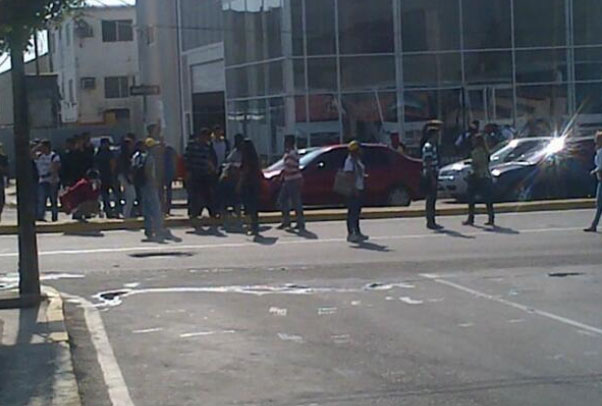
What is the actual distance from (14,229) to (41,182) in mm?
2293

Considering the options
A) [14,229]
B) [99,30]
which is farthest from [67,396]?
[99,30]

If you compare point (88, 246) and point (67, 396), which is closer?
point (67, 396)

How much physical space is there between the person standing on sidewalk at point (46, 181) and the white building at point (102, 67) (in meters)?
41.2

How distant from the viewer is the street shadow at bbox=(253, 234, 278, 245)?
21044 mm

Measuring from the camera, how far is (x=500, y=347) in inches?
438

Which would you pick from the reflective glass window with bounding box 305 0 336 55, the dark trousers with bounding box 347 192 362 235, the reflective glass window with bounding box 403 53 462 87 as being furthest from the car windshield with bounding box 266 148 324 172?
the reflective glass window with bounding box 403 53 462 87

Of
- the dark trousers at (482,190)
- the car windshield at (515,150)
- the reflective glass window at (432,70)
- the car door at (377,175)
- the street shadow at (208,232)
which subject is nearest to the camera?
the street shadow at (208,232)

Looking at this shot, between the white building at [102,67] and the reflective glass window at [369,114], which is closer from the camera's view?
the reflective glass window at [369,114]

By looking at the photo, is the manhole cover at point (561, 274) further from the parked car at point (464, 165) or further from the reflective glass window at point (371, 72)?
the reflective glass window at point (371, 72)

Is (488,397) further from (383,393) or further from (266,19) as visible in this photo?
(266,19)

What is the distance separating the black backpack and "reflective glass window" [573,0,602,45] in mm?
19957

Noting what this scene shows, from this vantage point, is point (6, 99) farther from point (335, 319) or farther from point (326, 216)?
point (335, 319)

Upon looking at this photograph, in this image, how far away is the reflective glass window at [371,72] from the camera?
123ft

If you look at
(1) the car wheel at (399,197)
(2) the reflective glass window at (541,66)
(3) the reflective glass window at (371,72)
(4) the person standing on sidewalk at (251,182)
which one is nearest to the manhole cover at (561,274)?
(4) the person standing on sidewalk at (251,182)
